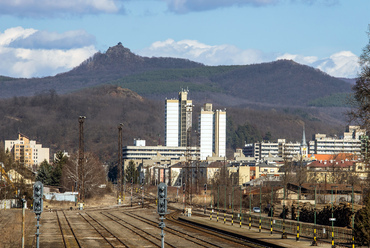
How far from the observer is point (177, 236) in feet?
208

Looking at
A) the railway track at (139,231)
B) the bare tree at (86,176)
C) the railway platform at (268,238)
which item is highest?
the bare tree at (86,176)

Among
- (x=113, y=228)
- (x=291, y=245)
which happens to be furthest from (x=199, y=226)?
(x=291, y=245)

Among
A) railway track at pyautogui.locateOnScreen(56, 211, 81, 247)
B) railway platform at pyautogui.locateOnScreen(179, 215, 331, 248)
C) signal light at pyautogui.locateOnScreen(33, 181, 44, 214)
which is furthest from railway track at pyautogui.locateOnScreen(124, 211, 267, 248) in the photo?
signal light at pyautogui.locateOnScreen(33, 181, 44, 214)

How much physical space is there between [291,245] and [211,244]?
720cm

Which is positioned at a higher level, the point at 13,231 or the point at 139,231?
the point at 13,231

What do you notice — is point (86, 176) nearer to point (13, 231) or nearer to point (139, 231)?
point (139, 231)

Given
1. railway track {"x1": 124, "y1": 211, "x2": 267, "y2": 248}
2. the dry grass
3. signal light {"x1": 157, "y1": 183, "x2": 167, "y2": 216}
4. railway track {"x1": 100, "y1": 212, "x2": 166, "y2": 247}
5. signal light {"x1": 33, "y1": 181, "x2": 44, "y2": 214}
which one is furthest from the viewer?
railway track {"x1": 100, "y1": 212, "x2": 166, "y2": 247}

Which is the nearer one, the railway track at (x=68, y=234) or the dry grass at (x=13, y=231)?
the dry grass at (x=13, y=231)

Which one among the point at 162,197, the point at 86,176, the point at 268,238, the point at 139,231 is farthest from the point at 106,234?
the point at 86,176

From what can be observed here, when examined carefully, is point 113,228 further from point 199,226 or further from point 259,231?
point 259,231

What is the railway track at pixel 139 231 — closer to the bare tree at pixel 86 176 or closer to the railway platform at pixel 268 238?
the railway platform at pixel 268 238

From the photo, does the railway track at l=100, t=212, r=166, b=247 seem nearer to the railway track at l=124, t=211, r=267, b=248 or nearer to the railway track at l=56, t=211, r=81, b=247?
the railway track at l=124, t=211, r=267, b=248

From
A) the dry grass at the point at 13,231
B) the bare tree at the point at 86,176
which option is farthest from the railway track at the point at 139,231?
the bare tree at the point at 86,176

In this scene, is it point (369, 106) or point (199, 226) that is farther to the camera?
point (199, 226)
